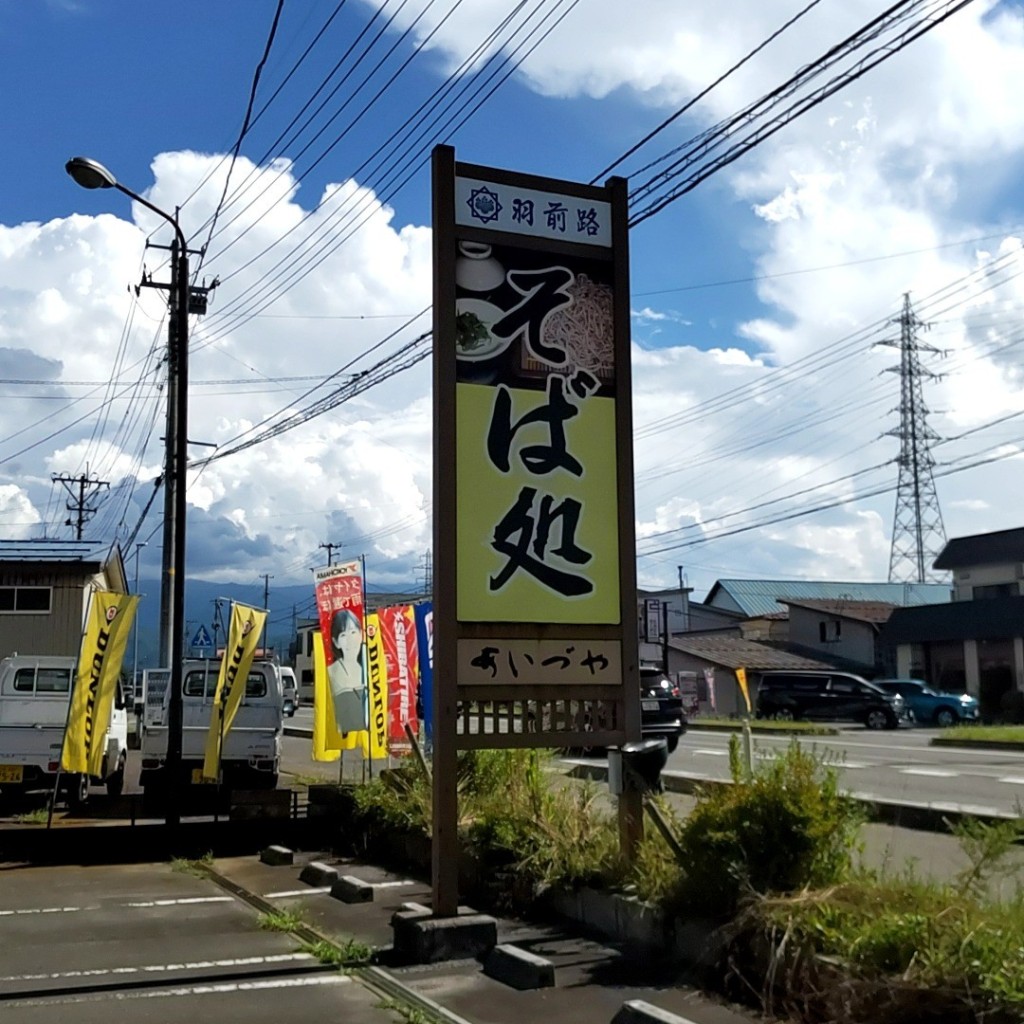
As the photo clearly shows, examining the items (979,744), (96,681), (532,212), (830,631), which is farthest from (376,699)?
(830,631)

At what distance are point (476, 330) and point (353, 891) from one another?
15.1 ft

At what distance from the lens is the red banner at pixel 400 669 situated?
1349cm

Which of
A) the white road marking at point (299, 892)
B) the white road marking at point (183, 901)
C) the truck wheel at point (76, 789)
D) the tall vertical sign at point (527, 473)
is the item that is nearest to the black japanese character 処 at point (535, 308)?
the tall vertical sign at point (527, 473)

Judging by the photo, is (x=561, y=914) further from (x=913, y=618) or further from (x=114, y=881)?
(x=913, y=618)

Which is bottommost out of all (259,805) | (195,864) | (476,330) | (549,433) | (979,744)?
(195,864)

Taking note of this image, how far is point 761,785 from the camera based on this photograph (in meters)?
6.57

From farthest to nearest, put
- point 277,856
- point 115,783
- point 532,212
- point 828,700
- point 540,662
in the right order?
point 828,700 < point 115,783 < point 277,856 < point 532,212 < point 540,662

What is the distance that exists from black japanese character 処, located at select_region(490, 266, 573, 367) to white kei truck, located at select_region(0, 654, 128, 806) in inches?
362

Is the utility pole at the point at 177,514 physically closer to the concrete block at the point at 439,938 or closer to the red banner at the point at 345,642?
the red banner at the point at 345,642

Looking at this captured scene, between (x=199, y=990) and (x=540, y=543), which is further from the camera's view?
(x=540, y=543)

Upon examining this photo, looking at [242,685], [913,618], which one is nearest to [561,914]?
[242,685]

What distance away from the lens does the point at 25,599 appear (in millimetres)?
28000

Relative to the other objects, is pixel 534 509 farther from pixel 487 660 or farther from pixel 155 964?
pixel 155 964

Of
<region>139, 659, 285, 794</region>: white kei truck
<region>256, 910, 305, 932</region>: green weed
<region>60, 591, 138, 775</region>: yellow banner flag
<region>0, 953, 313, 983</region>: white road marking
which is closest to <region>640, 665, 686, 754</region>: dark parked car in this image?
<region>139, 659, 285, 794</region>: white kei truck
